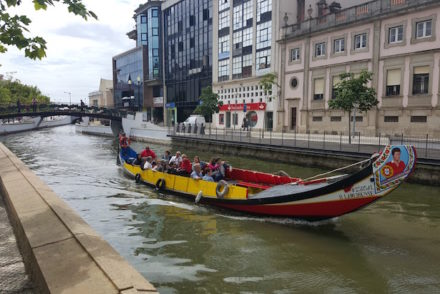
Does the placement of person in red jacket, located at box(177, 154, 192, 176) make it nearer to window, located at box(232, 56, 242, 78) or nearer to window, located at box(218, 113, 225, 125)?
window, located at box(232, 56, 242, 78)

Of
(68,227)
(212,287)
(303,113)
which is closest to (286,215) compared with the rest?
(212,287)

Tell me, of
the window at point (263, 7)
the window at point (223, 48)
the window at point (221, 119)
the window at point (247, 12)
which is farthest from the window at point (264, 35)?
the window at point (221, 119)

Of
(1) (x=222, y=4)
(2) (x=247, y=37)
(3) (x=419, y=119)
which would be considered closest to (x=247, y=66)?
(2) (x=247, y=37)

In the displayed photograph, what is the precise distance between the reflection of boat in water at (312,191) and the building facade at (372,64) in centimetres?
2192

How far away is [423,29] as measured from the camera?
29547mm

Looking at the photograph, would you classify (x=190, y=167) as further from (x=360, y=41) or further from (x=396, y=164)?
(x=360, y=41)

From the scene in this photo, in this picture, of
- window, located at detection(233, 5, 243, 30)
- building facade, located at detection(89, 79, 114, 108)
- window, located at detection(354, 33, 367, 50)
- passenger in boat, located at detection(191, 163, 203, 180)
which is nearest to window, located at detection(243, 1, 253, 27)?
window, located at detection(233, 5, 243, 30)

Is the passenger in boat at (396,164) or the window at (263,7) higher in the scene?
the window at (263,7)

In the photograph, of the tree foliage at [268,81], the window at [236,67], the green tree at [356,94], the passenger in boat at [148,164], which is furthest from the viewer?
the window at [236,67]

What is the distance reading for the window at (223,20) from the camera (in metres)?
52.6

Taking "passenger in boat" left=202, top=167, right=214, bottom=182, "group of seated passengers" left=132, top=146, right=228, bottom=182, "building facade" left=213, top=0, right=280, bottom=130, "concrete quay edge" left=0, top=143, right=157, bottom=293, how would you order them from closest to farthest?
"concrete quay edge" left=0, top=143, right=157, bottom=293, "passenger in boat" left=202, top=167, right=214, bottom=182, "group of seated passengers" left=132, top=146, right=228, bottom=182, "building facade" left=213, top=0, right=280, bottom=130

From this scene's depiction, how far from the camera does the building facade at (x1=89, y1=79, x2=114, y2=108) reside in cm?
10738

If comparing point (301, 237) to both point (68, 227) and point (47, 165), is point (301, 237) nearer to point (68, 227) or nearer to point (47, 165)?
point (68, 227)

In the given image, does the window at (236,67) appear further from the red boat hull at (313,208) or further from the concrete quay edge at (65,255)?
the concrete quay edge at (65,255)
